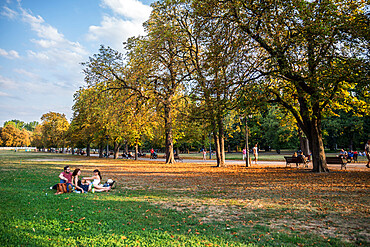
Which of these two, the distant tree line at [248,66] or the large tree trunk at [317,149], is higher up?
the distant tree line at [248,66]

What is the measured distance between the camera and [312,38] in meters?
13.3

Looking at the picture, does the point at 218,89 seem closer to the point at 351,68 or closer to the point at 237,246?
the point at 351,68

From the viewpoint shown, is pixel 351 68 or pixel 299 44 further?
pixel 299 44

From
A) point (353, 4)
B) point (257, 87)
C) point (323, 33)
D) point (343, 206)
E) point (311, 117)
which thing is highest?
point (353, 4)

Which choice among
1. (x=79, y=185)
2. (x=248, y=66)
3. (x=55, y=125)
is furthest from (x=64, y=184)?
(x=55, y=125)

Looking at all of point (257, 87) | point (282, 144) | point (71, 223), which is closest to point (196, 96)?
point (257, 87)

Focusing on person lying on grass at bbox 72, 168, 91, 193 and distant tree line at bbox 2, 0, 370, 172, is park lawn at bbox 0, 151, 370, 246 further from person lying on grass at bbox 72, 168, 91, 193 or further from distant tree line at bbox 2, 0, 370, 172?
distant tree line at bbox 2, 0, 370, 172

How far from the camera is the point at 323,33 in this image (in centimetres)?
1239

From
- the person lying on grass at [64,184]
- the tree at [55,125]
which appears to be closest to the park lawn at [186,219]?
the person lying on grass at [64,184]

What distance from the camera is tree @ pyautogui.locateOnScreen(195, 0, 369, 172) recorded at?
12.4m

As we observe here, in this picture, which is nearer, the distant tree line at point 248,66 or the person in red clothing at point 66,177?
the person in red clothing at point 66,177

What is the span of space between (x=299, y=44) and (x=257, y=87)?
329 cm

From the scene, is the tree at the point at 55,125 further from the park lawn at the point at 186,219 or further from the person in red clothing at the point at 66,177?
the park lawn at the point at 186,219

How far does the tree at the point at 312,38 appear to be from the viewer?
40.7 feet
